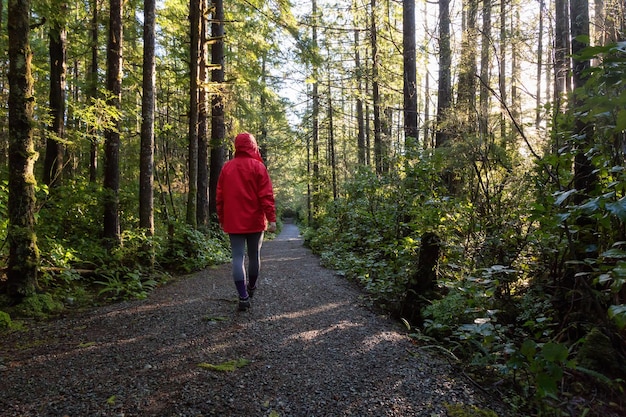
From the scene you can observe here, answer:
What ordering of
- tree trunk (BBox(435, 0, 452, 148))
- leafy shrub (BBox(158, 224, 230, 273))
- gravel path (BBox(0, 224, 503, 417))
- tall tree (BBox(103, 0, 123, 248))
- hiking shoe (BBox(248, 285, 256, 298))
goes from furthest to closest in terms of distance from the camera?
tree trunk (BBox(435, 0, 452, 148)), leafy shrub (BBox(158, 224, 230, 273)), tall tree (BBox(103, 0, 123, 248)), hiking shoe (BBox(248, 285, 256, 298)), gravel path (BBox(0, 224, 503, 417))

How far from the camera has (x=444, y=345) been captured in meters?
3.65

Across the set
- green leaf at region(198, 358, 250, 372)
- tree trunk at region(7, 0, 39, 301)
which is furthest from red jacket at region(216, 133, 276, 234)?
tree trunk at region(7, 0, 39, 301)

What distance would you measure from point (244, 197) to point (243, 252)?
0.69 m

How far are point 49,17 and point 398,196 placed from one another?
728cm

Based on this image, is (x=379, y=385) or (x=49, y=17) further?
(x=49, y=17)

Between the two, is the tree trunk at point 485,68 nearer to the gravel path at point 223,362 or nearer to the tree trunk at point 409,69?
the tree trunk at point 409,69

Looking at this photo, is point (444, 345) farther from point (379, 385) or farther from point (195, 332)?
point (195, 332)

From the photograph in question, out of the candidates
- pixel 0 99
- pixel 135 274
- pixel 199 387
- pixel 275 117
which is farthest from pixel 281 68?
pixel 199 387

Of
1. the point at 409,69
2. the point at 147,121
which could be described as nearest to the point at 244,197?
the point at 147,121

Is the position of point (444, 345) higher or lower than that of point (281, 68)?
lower

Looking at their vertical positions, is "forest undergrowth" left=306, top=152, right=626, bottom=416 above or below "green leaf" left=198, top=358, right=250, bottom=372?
above

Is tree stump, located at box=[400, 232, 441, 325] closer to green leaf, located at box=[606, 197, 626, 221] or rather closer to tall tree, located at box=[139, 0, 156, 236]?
green leaf, located at box=[606, 197, 626, 221]

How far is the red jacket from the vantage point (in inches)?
180

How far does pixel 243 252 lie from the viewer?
4.57m
